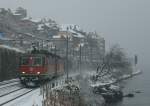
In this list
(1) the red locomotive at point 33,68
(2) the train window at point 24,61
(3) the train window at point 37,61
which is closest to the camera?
(1) the red locomotive at point 33,68

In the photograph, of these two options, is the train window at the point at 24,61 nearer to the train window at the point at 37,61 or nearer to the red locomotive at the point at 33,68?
the red locomotive at the point at 33,68

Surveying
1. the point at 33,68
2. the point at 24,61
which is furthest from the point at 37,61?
the point at 24,61

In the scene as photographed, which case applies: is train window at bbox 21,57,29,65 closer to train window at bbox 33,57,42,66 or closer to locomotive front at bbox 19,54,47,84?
locomotive front at bbox 19,54,47,84

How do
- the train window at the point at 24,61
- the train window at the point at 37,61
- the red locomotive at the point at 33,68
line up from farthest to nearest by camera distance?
the train window at the point at 24,61
the train window at the point at 37,61
the red locomotive at the point at 33,68

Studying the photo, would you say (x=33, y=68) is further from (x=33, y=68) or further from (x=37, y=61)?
(x=37, y=61)

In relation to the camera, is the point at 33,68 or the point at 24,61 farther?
the point at 24,61

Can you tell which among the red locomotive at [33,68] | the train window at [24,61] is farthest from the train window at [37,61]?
the train window at [24,61]

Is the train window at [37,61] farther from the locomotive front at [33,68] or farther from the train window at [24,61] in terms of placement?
the train window at [24,61]

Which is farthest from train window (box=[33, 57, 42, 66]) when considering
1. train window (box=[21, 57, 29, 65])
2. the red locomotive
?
train window (box=[21, 57, 29, 65])

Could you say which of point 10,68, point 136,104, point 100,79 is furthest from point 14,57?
point 100,79

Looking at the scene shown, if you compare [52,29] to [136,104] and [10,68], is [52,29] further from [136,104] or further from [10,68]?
[10,68]

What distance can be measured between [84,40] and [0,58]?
12588cm

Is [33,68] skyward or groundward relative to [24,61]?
groundward

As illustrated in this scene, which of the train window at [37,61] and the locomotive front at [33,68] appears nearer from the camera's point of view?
the locomotive front at [33,68]
